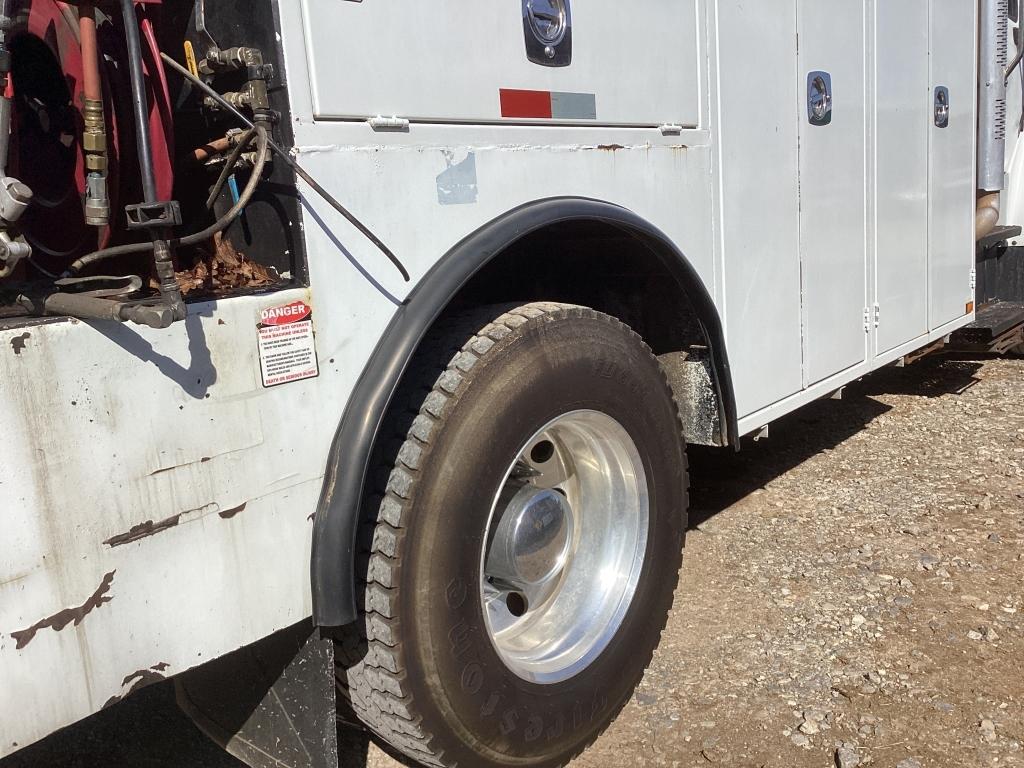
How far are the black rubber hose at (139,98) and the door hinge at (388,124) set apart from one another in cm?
49

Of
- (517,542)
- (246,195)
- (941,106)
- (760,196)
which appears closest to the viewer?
(246,195)

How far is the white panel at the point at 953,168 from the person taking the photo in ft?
15.5

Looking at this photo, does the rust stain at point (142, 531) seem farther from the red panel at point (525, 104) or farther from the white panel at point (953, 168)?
the white panel at point (953, 168)

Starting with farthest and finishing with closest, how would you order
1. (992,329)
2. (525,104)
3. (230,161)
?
(992,329) < (525,104) < (230,161)

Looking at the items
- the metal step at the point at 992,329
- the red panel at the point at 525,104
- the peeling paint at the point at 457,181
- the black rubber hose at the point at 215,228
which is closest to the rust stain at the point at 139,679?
the black rubber hose at the point at 215,228

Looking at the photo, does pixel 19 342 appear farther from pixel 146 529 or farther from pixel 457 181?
pixel 457 181

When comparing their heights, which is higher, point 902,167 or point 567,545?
point 902,167

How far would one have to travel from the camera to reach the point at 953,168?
4.95 metres

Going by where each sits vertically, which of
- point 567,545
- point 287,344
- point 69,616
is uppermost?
point 287,344

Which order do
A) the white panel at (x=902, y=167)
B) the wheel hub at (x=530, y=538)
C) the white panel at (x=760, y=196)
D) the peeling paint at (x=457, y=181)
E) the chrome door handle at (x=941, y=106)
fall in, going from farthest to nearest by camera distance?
the chrome door handle at (x=941, y=106) → the white panel at (x=902, y=167) → the white panel at (x=760, y=196) → the wheel hub at (x=530, y=538) → the peeling paint at (x=457, y=181)

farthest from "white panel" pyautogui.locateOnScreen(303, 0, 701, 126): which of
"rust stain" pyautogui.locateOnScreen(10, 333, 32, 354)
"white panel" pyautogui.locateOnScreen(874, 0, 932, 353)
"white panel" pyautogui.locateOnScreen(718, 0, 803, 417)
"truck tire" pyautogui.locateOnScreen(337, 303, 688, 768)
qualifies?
"white panel" pyautogui.locateOnScreen(874, 0, 932, 353)

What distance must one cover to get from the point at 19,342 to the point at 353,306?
63cm

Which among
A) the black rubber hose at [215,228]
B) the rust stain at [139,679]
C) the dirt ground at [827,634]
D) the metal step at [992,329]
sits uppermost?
the black rubber hose at [215,228]

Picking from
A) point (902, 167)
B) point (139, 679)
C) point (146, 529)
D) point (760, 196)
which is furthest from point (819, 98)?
point (139, 679)
